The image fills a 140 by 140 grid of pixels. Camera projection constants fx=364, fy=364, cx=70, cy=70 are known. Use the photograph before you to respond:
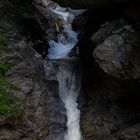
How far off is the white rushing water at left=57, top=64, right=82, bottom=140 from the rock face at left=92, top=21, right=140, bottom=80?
1.61 m

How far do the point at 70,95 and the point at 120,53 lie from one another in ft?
7.51

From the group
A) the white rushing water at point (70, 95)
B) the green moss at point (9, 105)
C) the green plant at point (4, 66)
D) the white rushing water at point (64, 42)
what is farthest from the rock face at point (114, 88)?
the green plant at point (4, 66)

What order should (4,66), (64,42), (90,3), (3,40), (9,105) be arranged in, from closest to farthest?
1. (9,105)
2. (4,66)
3. (90,3)
4. (3,40)
5. (64,42)

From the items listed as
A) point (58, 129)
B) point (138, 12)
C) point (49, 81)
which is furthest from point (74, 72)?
point (138, 12)

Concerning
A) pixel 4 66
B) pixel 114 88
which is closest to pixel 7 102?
pixel 4 66

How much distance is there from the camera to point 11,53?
33.3 ft

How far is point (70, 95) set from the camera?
10922 millimetres

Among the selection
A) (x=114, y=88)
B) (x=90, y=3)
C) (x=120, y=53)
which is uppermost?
(x=90, y=3)

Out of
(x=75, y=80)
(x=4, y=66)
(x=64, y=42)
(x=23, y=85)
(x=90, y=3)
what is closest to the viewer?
(x=23, y=85)

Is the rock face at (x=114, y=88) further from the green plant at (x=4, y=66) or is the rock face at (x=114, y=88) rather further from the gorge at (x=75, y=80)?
the green plant at (x=4, y=66)

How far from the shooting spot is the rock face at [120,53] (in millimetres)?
9312

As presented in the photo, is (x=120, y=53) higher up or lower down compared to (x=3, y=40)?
lower down

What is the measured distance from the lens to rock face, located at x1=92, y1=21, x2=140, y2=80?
30.6 feet

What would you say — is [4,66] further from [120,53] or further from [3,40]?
[120,53]
